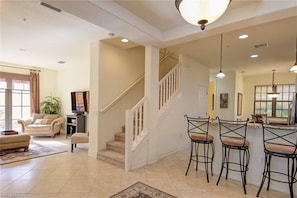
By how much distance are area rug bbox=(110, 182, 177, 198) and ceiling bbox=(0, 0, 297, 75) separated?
2.69m

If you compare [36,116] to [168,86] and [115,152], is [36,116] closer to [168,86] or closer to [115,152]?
[115,152]

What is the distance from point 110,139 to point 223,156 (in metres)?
2.78

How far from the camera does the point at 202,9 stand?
1607 mm

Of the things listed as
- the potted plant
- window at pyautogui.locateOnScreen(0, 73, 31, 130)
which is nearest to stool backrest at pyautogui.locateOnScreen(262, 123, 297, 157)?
the potted plant

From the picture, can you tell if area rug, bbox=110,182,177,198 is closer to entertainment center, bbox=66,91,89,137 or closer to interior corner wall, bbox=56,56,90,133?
entertainment center, bbox=66,91,89,137

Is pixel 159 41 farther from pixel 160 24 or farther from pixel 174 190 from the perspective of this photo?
pixel 174 190

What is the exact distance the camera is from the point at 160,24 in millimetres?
3404

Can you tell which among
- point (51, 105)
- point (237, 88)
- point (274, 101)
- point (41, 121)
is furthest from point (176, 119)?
point (274, 101)

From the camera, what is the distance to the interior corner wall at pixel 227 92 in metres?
7.90

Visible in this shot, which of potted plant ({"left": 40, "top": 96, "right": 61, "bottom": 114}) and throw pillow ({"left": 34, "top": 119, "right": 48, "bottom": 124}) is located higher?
potted plant ({"left": 40, "top": 96, "right": 61, "bottom": 114})

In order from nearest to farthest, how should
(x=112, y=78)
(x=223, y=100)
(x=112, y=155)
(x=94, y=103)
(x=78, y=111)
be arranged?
(x=112, y=155) < (x=94, y=103) < (x=112, y=78) < (x=78, y=111) < (x=223, y=100)

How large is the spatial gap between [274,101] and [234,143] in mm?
7135

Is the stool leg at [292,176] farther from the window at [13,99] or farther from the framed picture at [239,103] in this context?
the window at [13,99]

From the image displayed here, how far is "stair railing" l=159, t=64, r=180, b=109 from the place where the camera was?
4.64 m
